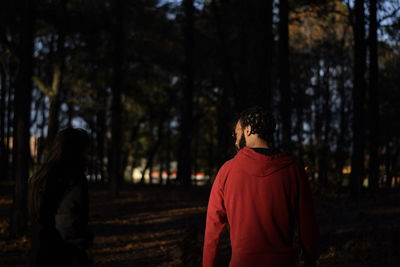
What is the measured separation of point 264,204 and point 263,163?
10.3 inches

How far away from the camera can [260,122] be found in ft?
10.1

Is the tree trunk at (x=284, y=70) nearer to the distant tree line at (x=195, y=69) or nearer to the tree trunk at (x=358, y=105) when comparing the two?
the distant tree line at (x=195, y=69)

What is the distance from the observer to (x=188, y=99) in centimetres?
2402

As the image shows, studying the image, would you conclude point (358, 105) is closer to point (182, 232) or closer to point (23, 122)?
point (182, 232)

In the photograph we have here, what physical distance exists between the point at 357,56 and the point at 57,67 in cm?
1133

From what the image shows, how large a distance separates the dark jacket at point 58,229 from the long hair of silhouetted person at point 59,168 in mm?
18

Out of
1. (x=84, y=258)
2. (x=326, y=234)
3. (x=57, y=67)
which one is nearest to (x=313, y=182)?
(x=326, y=234)

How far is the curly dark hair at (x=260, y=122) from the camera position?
307cm

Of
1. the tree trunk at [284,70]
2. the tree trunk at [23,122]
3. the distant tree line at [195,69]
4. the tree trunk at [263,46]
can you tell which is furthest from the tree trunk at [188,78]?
the tree trunk at [263,46]

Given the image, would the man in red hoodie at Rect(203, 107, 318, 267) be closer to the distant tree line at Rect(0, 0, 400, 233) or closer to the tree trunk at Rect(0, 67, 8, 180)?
the distant tree line at Rect(0, 0, 400, 233)

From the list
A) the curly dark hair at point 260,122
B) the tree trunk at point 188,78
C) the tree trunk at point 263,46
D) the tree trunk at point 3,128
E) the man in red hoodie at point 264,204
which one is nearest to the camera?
the man in red hoodie at point 264,204

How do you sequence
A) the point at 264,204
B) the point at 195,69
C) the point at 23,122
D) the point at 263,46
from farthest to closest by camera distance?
1. the point at 195,69
2. the point at 23,122
3. the point at 263,46
4. the point at 264,204

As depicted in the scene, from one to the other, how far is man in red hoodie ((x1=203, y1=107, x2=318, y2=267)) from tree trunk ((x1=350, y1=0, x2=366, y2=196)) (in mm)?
14667

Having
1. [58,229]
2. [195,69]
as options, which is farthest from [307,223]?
[195,69]
